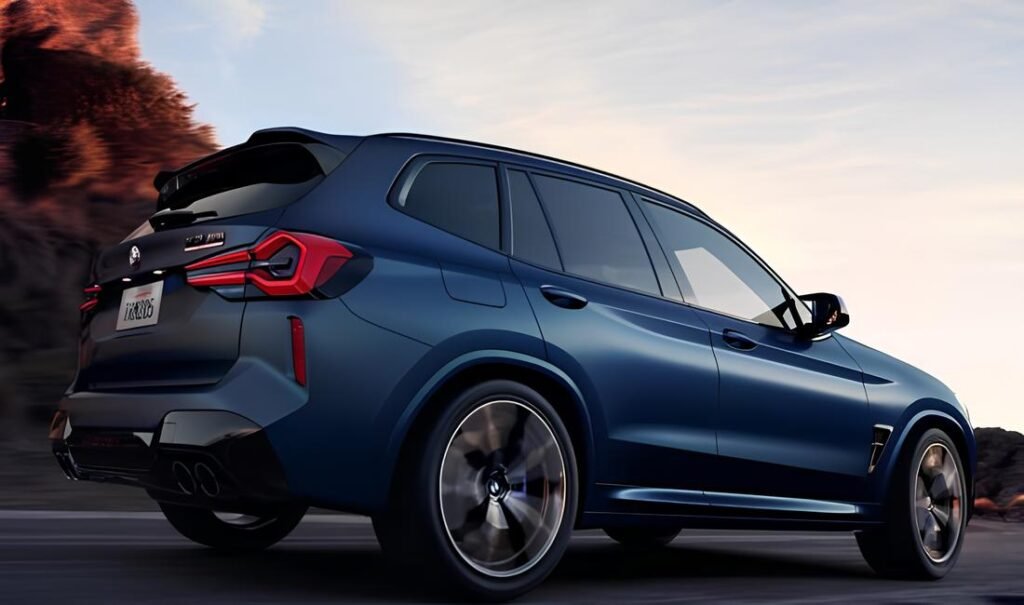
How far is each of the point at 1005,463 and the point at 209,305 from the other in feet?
46.6

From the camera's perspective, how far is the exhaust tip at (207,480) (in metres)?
4.96

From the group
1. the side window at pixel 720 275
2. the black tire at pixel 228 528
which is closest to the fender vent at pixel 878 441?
the side window at pixel 720 275

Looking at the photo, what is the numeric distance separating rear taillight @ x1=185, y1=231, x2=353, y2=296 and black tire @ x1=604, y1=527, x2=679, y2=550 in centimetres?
385

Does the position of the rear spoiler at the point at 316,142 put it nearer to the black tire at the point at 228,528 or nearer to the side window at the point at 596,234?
the side window at the point at 596,234

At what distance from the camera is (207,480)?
4996 mm

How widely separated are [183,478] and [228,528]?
2003 mm

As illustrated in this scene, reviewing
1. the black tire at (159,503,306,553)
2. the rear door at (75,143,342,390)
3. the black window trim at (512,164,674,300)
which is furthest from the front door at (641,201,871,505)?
the black tire at (159,503,306,553)

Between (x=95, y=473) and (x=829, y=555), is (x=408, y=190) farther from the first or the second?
(x=829, y=555)

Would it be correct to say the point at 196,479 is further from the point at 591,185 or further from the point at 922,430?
the point at 922,430

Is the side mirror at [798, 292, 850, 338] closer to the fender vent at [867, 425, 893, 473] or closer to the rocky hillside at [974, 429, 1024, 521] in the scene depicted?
the fender vent at [867, 425, 893, 473]

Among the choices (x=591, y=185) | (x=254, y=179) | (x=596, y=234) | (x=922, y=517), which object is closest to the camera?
(x=254, y=179)

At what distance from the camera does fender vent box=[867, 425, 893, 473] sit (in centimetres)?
736

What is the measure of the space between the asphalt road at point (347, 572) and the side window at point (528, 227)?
1.43m

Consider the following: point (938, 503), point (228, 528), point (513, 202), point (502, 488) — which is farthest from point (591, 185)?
point (938, 503)
